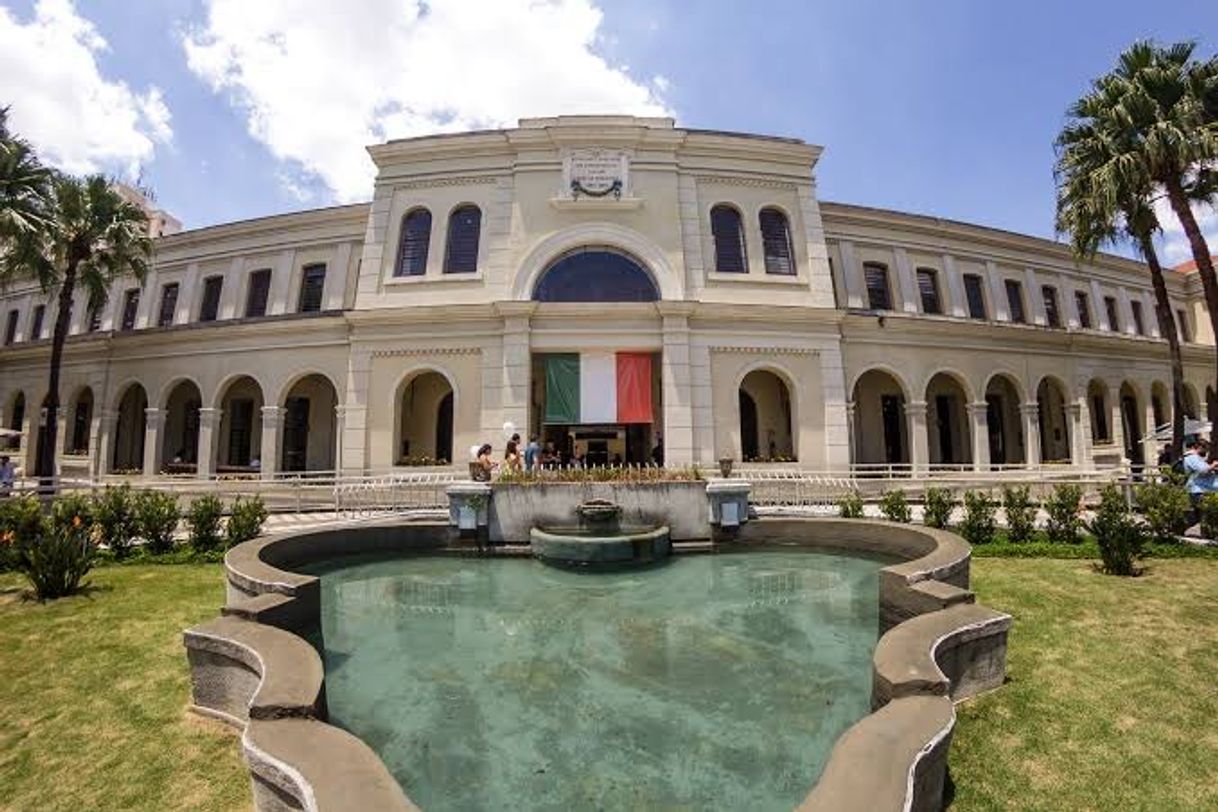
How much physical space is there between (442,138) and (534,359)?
9334 mm

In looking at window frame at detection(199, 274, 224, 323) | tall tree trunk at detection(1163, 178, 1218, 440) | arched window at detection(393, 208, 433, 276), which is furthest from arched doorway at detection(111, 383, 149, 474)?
tall tree trunk at detection(1163, 178, 1218, 440)

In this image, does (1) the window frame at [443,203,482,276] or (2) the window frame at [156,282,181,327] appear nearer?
(1) the window frame at [443,203,482,276]

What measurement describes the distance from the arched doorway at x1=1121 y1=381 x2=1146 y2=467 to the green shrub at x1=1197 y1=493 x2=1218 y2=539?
21.0m

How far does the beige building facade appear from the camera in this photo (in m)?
20.1

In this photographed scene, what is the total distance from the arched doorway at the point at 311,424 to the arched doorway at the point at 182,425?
491 centimetres

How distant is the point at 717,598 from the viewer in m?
8.96

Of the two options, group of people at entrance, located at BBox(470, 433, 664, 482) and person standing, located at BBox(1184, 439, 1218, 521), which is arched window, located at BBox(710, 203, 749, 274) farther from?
person standing, located at BBox(1184, 439, 1218, 521)

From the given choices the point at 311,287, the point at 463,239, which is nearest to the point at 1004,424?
the point at 463,239

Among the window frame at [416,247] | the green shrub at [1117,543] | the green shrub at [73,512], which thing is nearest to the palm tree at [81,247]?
the window frame at [416,247]

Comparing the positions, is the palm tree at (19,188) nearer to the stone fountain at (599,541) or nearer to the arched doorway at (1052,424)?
the stone fountain at (599,541)

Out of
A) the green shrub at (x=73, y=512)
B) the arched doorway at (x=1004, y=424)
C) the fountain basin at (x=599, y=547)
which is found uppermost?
the arched doorway at (x=1004, y=424)

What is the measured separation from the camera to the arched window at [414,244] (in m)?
21.6

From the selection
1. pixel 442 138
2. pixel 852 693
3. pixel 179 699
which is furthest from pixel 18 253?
pixel 852 693

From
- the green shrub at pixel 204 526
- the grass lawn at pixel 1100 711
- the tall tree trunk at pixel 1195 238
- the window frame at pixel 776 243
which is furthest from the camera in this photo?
the window frame at pixel 776 243
